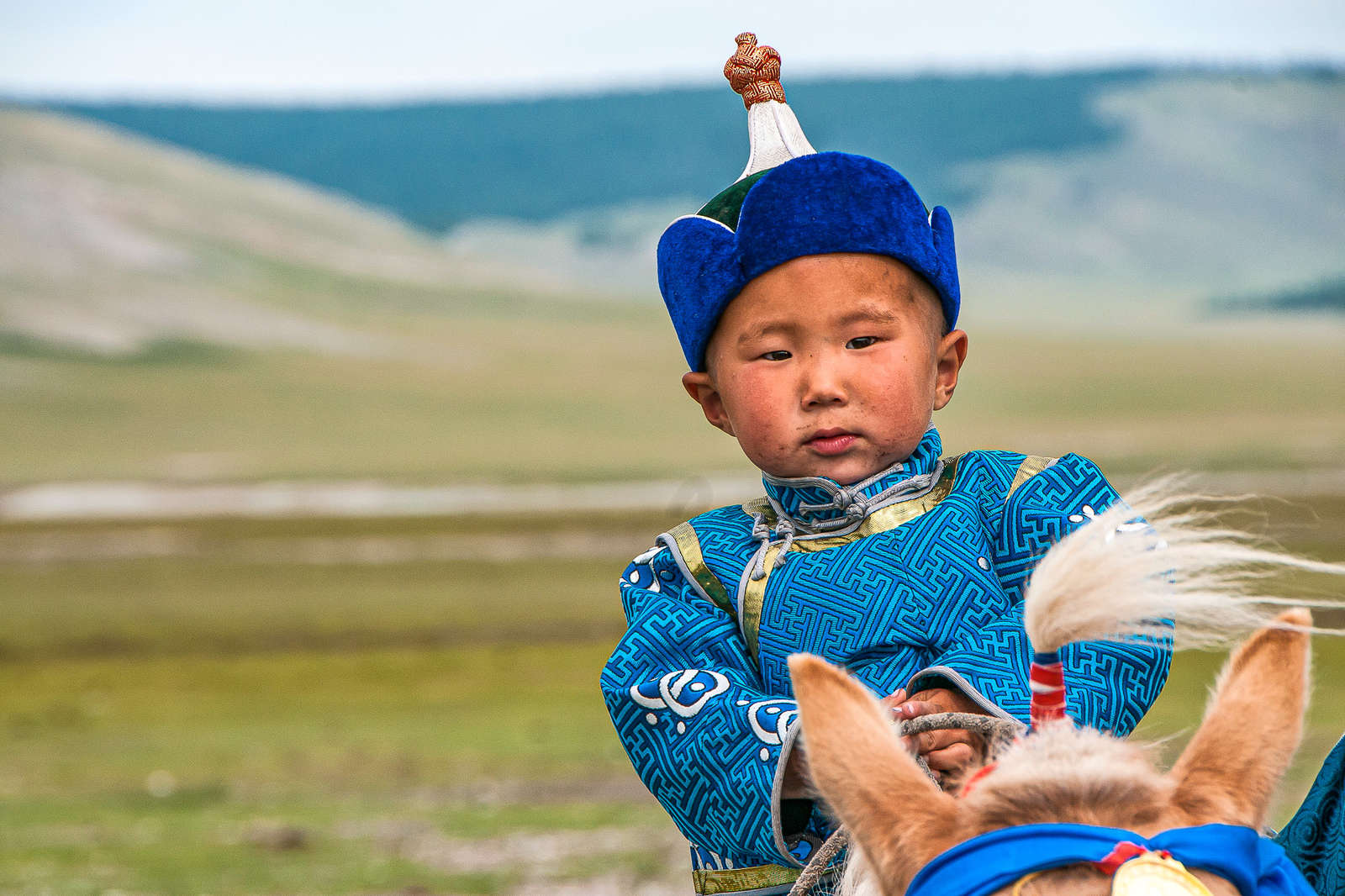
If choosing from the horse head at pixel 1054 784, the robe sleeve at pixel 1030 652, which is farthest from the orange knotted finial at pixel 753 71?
the horse head at pixel 1054 784

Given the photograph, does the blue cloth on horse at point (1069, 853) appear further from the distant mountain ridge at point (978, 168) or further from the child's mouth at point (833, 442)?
the distant mountain ridge at point (978, 168)

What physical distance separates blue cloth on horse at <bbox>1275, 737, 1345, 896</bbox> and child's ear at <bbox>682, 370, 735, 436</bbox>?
2.91 feet

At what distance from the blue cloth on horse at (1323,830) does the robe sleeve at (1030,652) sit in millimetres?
223

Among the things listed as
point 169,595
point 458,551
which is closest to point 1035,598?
point 169,595

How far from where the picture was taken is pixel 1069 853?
1139 mm

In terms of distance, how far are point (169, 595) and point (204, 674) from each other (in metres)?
5.95

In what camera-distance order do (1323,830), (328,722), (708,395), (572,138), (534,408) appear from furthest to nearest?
(572,138) < (534,408) < (328,722) < (708,395) < (1323,830)

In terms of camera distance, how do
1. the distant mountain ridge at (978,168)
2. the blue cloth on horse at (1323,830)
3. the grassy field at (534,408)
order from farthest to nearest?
the distant mountain ridge at (978,168), the grassy field at (534,408), the blue cloth on horse at (1323,830)

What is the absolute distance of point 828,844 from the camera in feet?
5.05

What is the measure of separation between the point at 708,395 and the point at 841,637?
437 mm

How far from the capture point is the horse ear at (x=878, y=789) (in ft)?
4.00

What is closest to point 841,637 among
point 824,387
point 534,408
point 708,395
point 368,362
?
point 824,387

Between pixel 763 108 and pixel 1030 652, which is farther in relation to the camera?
pixel 763 108

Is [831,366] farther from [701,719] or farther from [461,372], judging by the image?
[461,372]
